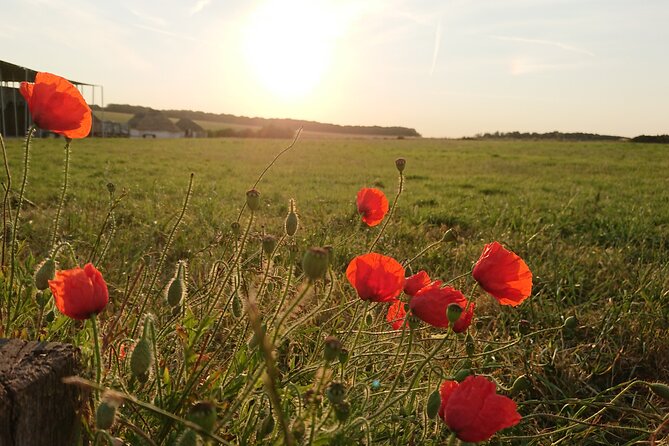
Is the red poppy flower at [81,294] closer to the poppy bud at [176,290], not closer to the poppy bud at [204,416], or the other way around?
the poppy bud at [176,290]

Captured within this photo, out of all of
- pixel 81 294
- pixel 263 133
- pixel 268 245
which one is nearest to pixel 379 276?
pixel 268 245

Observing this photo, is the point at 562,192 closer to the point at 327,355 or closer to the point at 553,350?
the point at 553,350

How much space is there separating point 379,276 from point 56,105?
945 mm

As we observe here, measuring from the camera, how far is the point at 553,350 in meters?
2.34

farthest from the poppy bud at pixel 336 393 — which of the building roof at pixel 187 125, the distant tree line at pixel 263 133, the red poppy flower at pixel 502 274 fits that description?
the building roof at pixel 187 125

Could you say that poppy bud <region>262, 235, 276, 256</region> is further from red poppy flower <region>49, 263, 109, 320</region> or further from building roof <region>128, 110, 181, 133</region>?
building roof <region>128, 110, 181, 133</region>

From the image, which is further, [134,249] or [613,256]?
[613,256]

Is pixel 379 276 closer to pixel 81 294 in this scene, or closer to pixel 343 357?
pixel 343 357

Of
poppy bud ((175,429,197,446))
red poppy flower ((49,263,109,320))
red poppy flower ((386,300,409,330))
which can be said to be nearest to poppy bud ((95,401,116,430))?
poppy bud ((175,429,197,446))

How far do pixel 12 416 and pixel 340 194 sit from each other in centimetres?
692

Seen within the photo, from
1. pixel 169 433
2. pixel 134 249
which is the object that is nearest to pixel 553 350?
pixel 169 433

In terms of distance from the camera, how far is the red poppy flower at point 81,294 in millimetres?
1036

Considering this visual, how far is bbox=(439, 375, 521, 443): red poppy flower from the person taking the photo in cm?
98

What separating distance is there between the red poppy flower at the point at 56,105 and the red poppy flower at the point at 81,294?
21.1 inches
